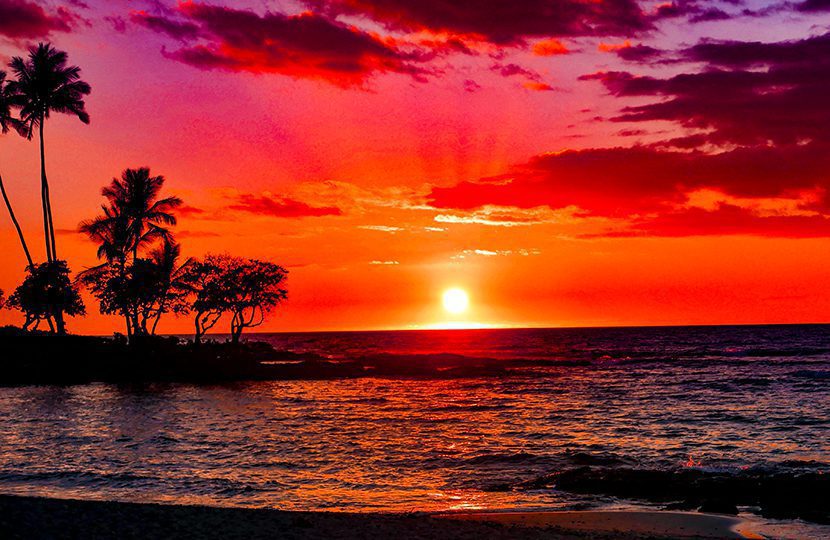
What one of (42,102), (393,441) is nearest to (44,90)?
(42,102)

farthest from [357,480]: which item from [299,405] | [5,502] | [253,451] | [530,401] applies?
[530,401]

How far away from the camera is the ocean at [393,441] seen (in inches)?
829

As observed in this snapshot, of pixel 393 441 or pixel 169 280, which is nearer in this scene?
pixel 393 441

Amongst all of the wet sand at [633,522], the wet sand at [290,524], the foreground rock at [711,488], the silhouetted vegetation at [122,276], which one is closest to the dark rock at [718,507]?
the foreground rock at [711,488]

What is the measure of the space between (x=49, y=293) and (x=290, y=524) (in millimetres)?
68296

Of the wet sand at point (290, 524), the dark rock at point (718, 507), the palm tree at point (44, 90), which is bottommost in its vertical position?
the dark rock at point (718, 507)

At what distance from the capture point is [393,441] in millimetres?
31359

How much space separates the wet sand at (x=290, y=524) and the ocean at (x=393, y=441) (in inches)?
87.5

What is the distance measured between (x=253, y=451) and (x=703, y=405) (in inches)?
1171

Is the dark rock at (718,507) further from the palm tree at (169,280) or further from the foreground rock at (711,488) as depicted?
the palm tree at (169,280)

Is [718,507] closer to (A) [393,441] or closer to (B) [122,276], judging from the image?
(A) [393,441]

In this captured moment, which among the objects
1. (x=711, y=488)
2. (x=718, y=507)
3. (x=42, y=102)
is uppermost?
(x=42, y=102)

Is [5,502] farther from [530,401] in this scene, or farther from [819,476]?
[530,401]

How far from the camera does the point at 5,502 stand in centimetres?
1480
